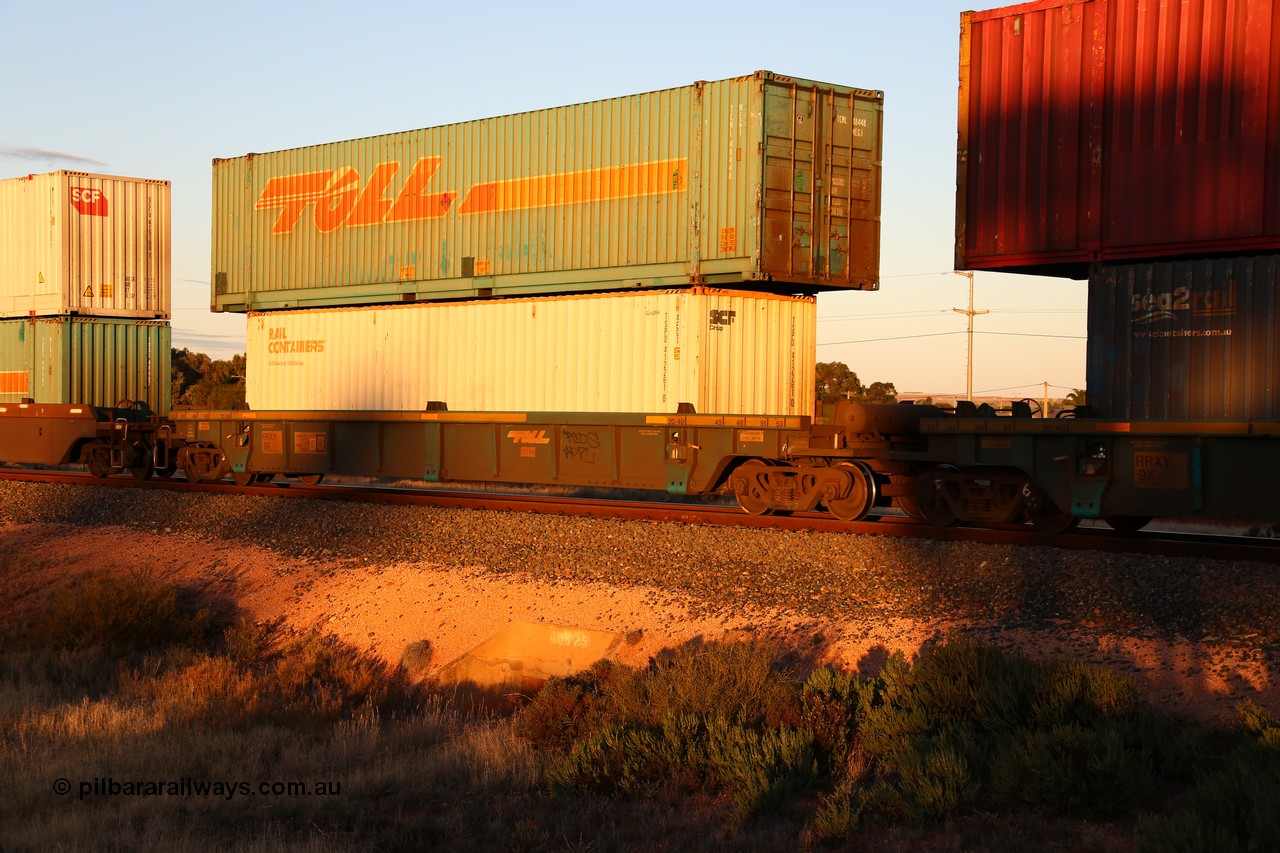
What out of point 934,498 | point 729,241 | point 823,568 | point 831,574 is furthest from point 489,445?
point 831,574

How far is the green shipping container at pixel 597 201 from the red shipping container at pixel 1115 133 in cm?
285

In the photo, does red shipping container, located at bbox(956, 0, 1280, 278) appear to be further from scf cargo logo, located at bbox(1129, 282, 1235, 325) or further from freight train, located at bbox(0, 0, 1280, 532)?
scf cargo logo, located at bbox(1129, 282, 1235, 325)

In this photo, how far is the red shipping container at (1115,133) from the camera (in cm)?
1164

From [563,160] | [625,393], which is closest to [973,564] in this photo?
[625,393]

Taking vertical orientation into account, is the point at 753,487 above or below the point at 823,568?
above

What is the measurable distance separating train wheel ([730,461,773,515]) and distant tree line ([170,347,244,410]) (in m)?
35.4

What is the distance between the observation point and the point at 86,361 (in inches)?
967

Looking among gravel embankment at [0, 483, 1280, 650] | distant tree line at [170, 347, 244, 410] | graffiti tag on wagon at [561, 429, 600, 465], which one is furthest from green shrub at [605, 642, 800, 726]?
distant tree line at [170, 347, 244, 410]

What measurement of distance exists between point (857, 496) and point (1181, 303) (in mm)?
4165

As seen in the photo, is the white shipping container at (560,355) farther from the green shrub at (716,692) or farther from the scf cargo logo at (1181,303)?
the green shrub at (716,692)

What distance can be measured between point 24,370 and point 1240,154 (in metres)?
22.5

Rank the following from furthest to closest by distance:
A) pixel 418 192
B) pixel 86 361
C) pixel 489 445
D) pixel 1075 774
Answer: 1. pixel 86 361
2. pixel 418 192
3. pixel 489 445
4. pixel 1075 774

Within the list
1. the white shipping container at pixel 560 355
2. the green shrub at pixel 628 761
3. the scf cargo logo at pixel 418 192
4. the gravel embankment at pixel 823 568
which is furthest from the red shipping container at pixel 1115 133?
the green shrub at pixel 628 761

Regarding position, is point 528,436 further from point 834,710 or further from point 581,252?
point 834,710
